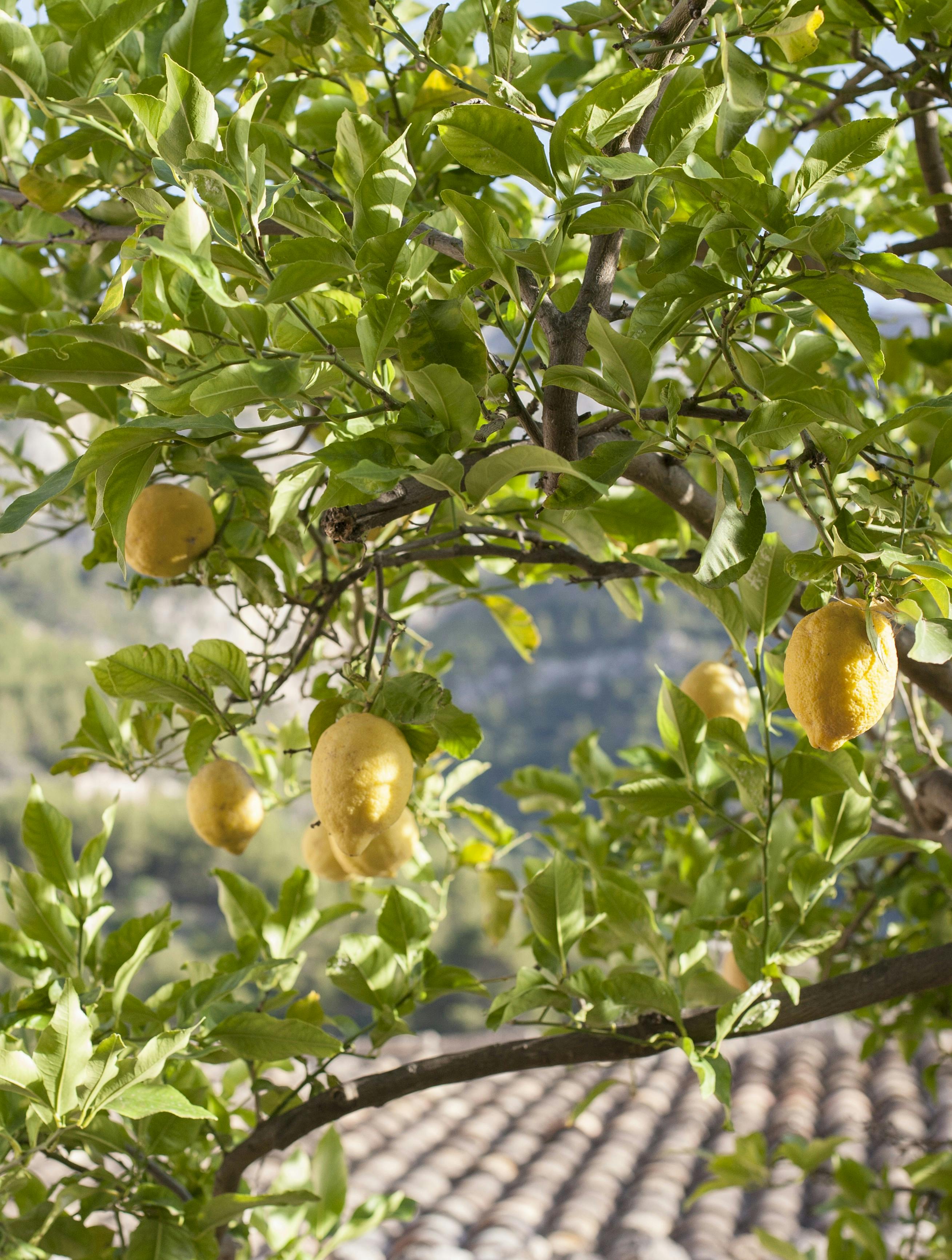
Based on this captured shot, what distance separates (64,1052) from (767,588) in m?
0.57

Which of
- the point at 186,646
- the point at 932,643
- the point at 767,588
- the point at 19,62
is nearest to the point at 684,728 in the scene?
the point at 767,588

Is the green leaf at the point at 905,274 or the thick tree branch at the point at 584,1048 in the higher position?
the green leaf at the point at 905,274

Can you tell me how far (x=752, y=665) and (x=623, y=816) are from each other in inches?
31.4

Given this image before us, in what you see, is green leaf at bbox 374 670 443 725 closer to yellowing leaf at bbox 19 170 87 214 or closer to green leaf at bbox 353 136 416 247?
green leaf at bbox 353 136 416 247

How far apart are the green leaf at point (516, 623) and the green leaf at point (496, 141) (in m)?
0.76

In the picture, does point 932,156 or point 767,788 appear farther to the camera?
point 932,156

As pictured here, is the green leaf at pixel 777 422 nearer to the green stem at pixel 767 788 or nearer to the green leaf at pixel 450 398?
the green leaf at pixel 450 398

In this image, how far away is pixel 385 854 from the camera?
1000 millimetres

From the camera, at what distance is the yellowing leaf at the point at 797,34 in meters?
0.61

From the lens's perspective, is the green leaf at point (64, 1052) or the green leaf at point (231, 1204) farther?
the green leaf at point (231, 1204)

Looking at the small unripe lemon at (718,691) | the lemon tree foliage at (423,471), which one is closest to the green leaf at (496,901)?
the lemon tree foliage at (423,471)

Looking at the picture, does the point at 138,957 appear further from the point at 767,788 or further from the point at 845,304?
the point at 845,304

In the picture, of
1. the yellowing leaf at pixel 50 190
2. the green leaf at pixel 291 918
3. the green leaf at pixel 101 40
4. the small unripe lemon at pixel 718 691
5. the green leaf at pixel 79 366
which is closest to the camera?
the green leaf at pixel 79 366

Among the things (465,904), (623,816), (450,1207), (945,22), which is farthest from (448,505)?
(465,904)
